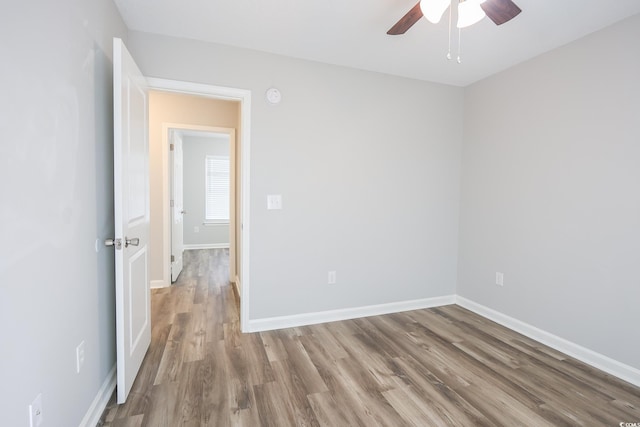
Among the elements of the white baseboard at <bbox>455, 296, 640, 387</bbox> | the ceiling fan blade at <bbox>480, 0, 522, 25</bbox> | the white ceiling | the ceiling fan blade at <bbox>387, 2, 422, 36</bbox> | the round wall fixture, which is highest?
the white ceiling

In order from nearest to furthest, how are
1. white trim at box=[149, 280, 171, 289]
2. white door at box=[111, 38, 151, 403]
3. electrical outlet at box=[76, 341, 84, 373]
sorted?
electrical outlet at box=[76, 341, 84, 373], white door at box=[111, 38, 151, 403], white trim at box=[149, 280, 171, 289]

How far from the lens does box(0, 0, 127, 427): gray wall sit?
3.15ft

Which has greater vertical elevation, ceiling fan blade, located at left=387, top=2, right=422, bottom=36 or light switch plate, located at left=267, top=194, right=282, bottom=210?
ceiling fan blade, located at left=387, top=2, right=422, bottom=36

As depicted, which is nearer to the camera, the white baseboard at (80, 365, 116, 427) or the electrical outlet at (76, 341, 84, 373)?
the electrical outlet at (76, 341, 84, 373)

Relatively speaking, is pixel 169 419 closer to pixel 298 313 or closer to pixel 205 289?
pixel 298 313

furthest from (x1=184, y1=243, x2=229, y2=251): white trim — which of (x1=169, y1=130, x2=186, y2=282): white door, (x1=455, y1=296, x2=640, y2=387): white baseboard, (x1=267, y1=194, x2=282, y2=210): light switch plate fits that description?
(x1=455, y1=296, x2=640, y2=387): white baseboard

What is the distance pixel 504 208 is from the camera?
9.52ft

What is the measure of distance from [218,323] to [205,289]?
1131 millimetres

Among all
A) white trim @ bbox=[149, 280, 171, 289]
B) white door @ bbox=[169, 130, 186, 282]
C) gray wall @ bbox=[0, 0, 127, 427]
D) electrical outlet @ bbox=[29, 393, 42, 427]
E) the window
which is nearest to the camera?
gray wall @ bbox=[0, 0, 127, 427]

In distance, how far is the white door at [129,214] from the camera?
1626 mm

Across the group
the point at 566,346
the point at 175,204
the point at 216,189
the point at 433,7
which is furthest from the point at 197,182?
the point at 566,346

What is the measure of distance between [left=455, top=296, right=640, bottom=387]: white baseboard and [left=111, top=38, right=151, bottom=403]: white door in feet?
10.2

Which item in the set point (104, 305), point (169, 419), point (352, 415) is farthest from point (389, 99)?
point (169, 419)

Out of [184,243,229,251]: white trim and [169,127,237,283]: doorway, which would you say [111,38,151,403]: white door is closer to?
[169,127,237,283]: doorway
